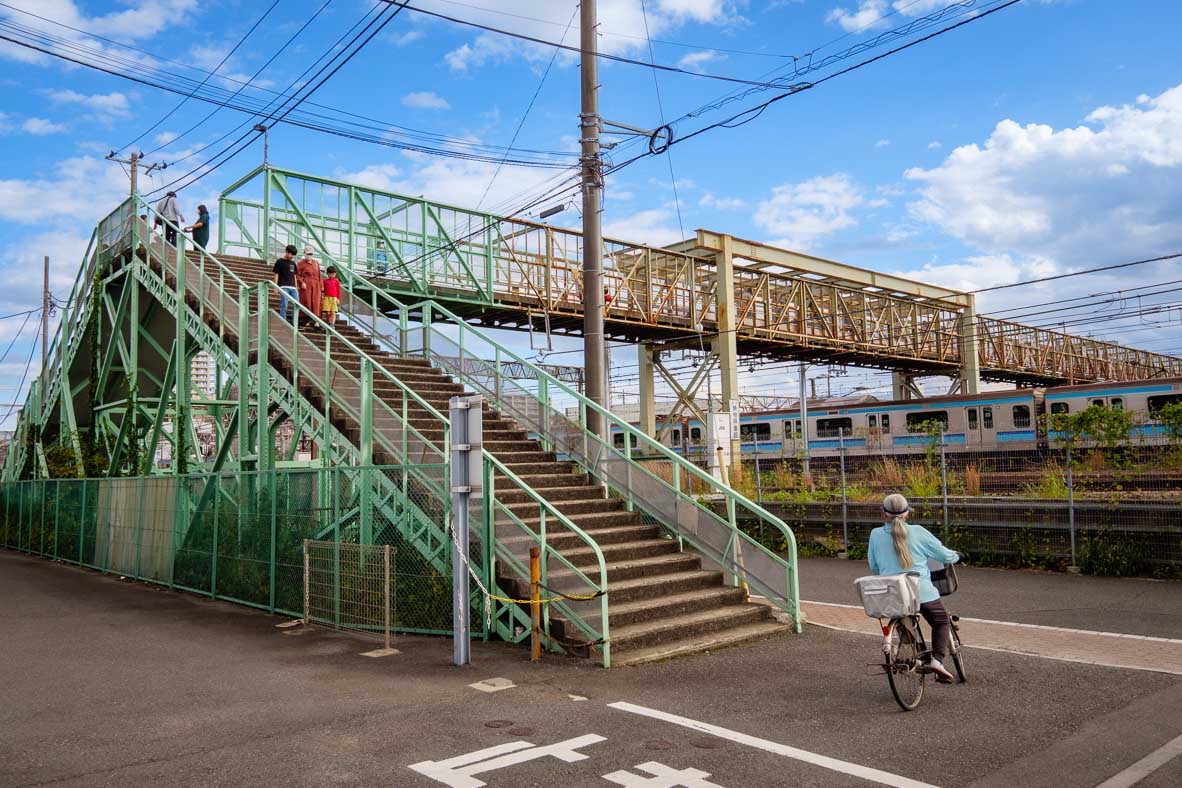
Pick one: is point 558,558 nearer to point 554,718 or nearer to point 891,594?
point 554,718

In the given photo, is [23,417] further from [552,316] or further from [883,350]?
[883,350]

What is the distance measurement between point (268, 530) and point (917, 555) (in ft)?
29.9

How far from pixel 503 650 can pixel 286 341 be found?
7859mm

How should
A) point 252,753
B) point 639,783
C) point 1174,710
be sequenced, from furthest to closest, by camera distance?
1. point 1174,710
2. point 252,753
3. point 639,783

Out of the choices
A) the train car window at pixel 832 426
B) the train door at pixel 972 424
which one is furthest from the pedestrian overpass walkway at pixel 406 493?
the train car window at pixel 832 426

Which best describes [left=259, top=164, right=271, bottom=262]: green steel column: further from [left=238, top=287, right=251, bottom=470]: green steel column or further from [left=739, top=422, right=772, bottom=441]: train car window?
[left=739, top=422, right=772, bottom=441]: train car window

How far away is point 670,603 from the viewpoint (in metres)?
10.0

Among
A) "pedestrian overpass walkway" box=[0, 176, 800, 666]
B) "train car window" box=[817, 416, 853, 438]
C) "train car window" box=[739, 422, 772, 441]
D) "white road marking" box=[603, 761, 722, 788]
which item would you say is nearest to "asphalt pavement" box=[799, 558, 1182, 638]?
"pedestrian overpass walkway" box=[0, 176, 800, 666]

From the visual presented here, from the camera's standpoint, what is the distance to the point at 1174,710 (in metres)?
6.77

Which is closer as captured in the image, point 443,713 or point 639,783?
point 639,783

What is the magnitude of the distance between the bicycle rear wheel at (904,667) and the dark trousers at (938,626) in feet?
1.14

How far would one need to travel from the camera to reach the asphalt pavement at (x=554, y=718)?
18.7ft

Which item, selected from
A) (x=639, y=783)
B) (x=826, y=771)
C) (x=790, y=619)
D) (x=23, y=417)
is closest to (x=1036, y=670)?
(x=790, y=619)

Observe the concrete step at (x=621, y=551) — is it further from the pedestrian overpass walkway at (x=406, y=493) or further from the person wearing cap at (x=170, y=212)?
the person wearing cap at (x=170, y=212)
